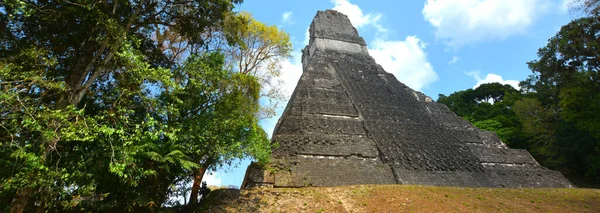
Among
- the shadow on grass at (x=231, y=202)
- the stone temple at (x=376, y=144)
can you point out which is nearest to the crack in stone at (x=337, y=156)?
the stone temple at (x=376, y=144)

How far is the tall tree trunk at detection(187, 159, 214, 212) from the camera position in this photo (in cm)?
672

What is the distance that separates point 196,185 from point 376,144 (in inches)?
225

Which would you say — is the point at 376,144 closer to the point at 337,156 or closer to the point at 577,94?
the point at 337,156

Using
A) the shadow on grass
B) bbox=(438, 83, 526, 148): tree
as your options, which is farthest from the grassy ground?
bbox=(438, 83, 526, 148): tree

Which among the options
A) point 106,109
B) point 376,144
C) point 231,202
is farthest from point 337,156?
point 106,109

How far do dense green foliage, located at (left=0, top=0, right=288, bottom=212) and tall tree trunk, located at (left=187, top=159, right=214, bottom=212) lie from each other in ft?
0.18

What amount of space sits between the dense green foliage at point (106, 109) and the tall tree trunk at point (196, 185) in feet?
0.18

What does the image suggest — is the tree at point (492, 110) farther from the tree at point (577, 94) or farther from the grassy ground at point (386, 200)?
the grassy ground at point (386, 200)

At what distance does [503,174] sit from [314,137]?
21.5 ft

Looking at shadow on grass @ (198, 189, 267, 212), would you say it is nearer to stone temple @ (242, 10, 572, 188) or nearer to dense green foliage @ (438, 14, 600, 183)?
stone temple @ (242, 10, 572, 188)

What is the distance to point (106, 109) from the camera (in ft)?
18.2

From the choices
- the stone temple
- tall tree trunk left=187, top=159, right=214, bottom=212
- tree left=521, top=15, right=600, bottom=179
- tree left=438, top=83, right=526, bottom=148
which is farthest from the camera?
tree left=438, top=83, right=526, bottom=148

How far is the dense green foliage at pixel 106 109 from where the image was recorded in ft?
13.3

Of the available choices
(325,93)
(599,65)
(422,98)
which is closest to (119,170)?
(325,93)
